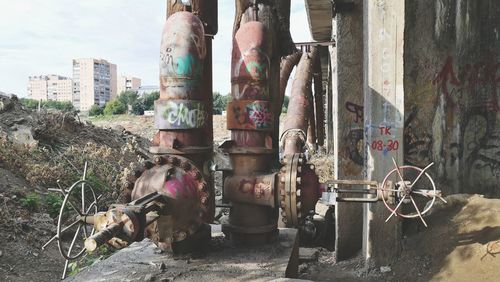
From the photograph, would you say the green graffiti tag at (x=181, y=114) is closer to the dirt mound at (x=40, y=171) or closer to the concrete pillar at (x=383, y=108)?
the dirt mound at (x=40, y=171)

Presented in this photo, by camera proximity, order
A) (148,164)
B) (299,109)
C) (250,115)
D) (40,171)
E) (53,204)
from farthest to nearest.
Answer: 1. (40,171)
2. (53,204)
3. (299,109)
4. (250,115)
5. (148,164)

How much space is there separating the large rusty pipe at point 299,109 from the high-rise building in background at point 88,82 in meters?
76.5

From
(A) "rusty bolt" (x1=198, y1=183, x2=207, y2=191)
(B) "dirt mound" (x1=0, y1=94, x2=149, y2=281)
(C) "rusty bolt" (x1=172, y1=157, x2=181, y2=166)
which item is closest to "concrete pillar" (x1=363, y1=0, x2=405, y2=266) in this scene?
(A) "rusty bolt" (x1=198, y1=183, x2=207, y2=191)

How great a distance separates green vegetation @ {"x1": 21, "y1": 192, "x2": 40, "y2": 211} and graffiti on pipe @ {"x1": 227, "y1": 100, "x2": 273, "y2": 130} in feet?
19.8

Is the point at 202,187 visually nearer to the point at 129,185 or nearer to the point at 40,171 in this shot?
the point at 129,185

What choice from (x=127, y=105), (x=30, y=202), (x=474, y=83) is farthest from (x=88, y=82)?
(x=474, y=83)

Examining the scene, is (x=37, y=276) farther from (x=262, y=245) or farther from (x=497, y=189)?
(x=497, y=189)

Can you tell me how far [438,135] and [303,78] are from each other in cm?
436

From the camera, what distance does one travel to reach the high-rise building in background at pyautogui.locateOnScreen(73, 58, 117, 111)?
8238 centimetres

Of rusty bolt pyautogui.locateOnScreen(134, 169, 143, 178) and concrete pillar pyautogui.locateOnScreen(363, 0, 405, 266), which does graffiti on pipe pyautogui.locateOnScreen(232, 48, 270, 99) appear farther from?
concrete pillar pyautogui.locateOnScreen(363, 0, 405, 266)

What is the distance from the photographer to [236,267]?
10.9 feet

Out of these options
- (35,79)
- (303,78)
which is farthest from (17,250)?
(35,79)

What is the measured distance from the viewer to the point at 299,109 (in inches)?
324

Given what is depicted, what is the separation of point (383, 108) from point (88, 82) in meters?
84.8
